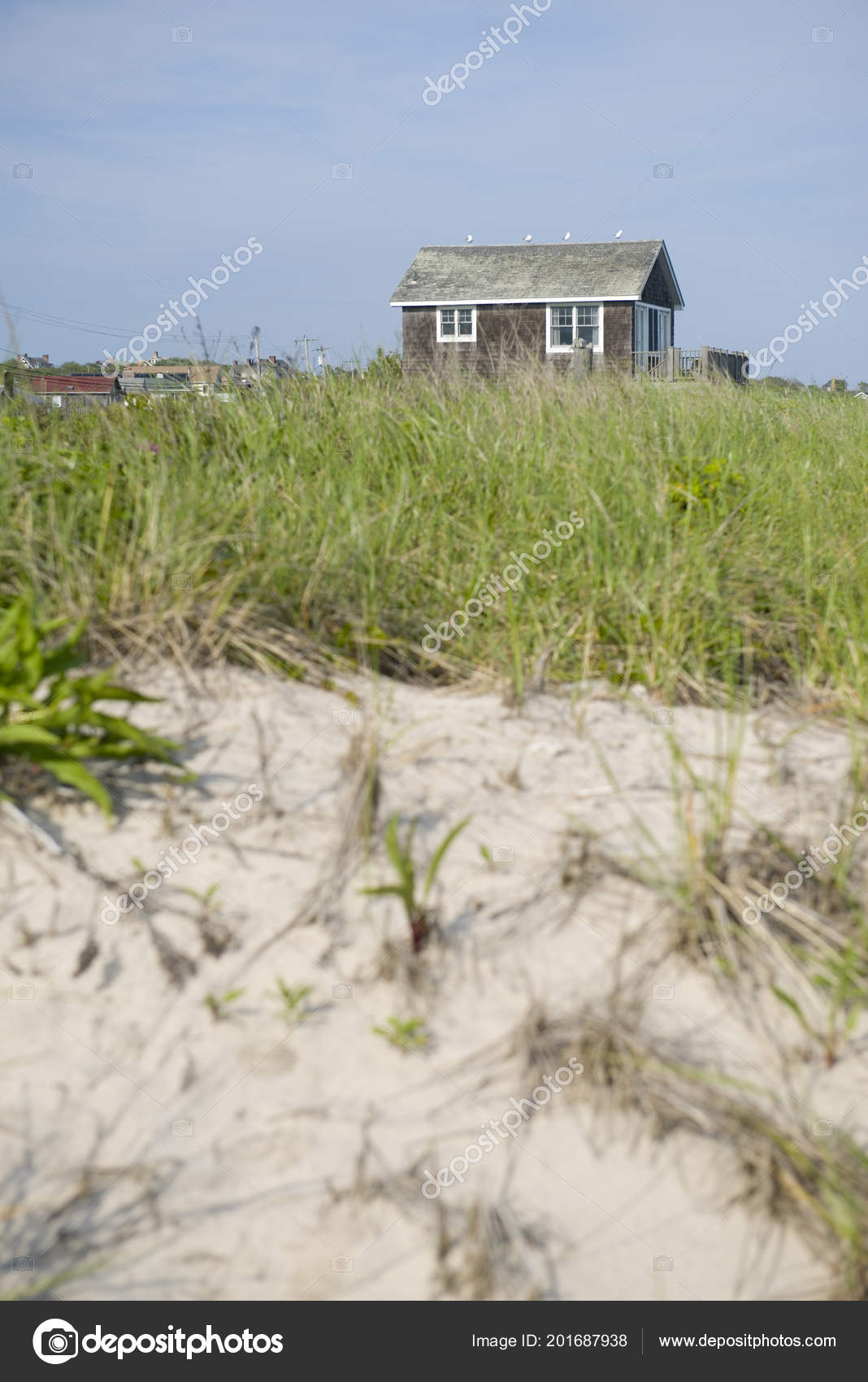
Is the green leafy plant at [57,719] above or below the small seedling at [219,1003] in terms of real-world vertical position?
above

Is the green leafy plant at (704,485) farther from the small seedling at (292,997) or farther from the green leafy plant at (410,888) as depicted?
the small seedling at (292,997)

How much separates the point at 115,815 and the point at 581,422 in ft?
11.7

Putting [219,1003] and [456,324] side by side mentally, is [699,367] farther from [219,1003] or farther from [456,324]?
[456,324]

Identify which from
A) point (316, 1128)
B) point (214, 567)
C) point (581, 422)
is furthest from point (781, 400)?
point (316, 1128)

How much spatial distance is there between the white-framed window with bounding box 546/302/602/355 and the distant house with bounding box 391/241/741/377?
0.02 m

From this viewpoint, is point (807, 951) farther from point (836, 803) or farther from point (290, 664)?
point (290, 664)

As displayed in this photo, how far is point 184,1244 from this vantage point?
1.74 meters

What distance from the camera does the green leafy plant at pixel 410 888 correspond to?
7.34ft

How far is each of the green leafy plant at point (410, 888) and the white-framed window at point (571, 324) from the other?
2958cm

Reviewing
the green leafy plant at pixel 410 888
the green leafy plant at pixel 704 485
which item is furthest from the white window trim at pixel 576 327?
the green leafy plant at pixel 410 888
